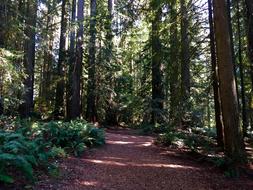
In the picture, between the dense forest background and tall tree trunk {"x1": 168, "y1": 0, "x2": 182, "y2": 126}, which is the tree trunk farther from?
tall tree trunk {"x1": 168, "y1": 0, "x2": 182, "y2": 126}

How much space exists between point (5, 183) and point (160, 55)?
298 inches

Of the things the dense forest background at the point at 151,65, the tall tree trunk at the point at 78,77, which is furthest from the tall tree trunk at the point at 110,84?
the tall tree trunk at the point at 78,77

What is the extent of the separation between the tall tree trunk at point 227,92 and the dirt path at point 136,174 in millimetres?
812

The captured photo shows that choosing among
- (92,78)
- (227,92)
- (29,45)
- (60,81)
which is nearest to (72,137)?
(227,92)

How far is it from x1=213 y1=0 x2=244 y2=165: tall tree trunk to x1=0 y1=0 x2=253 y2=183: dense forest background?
3cm

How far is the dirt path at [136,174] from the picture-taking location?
732 centimetres

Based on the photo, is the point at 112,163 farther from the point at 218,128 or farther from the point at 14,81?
the point at 14,81

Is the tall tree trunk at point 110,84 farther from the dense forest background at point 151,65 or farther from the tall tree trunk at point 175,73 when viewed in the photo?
the tall tree trunk at point 175,73

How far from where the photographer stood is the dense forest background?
32.0 ft

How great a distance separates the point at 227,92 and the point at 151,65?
12.6 metres

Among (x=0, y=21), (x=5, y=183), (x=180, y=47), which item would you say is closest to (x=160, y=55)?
(x=180, y=47)

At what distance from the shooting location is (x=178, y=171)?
895cm

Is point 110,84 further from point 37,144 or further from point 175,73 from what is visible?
point 37,144

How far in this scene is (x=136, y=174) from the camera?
8406mm
